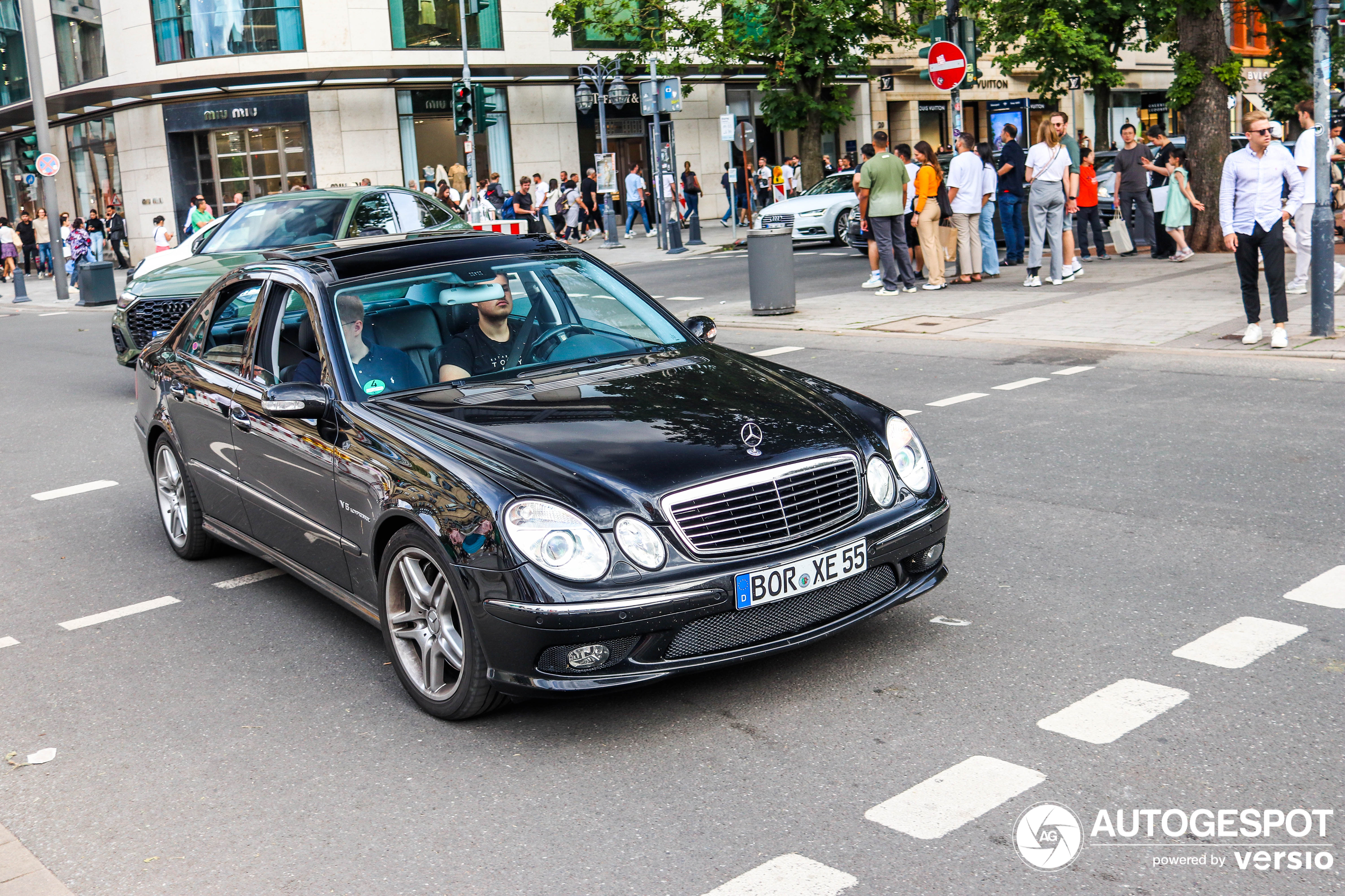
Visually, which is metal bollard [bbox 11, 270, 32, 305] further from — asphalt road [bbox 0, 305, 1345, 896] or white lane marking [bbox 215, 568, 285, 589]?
white lane marking [bbox 215, 568, 285, 589]

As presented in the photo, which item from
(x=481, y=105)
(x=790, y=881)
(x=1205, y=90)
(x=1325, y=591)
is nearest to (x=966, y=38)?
(x=1205, y=90)

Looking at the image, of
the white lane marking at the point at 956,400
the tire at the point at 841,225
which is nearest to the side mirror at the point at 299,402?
the white lane marking at the point at 956,400

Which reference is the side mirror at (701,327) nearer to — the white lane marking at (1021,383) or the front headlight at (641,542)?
the front headlight at (641,542)

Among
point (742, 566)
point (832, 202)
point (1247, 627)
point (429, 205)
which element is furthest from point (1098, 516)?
point (832, 202)

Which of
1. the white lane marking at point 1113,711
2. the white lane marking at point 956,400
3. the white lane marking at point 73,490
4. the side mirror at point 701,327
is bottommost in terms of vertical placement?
the white lane marking at point 1113,711

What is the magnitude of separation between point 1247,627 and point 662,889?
2590mm

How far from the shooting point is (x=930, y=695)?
172 inches

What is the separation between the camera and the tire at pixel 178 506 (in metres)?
6.43

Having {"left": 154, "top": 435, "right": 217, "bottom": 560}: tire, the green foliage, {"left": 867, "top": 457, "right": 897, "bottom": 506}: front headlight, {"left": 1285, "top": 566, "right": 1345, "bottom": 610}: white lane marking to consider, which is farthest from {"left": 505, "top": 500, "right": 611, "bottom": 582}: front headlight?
the green foliage

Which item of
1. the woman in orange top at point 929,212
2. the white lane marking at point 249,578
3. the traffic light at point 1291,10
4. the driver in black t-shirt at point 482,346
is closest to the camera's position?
the driver in black t-shirt at point 482,346

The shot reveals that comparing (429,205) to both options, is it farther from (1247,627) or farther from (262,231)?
(1247,627)

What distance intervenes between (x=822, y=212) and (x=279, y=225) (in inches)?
610

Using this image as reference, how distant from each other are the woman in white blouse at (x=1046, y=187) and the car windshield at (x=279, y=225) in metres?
7.52

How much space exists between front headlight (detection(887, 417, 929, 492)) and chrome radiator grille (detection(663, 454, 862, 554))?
0.32m
